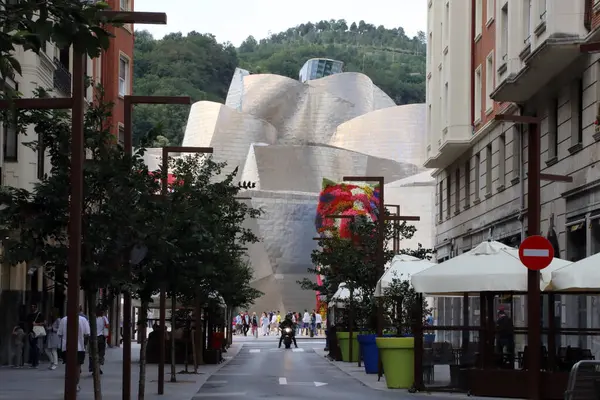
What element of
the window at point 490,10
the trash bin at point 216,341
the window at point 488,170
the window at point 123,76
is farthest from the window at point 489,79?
the window at point 123,76

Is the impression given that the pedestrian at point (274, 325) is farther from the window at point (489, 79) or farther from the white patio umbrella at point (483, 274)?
the white patio umbrella at point (483, 274)

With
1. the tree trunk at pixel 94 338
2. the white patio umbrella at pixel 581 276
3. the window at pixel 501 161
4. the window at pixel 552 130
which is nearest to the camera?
the tree trunk at pixel 94 338

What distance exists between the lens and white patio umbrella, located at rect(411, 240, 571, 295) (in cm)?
2356

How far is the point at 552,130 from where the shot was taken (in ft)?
118

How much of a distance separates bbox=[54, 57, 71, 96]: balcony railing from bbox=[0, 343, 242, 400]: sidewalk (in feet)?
32.9

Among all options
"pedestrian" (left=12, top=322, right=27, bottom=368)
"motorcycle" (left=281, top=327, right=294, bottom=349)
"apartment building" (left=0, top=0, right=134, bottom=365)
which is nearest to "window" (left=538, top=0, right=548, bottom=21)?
"apartment building" (left=0, top=0, right=134, bottom=365)

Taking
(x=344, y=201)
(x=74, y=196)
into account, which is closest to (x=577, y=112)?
(x=74, y=196)

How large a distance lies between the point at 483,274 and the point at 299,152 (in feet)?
320

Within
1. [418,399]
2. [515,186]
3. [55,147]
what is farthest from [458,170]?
[55,147]

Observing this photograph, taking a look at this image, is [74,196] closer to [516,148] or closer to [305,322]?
[516,148]

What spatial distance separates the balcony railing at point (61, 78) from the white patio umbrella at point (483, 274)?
2206 cm

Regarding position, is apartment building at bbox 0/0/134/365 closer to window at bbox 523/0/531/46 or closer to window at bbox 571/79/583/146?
window at bbox 523/0/531/46

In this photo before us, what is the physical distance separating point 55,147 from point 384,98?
145 metres

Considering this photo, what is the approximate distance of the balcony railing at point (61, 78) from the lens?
144ft
